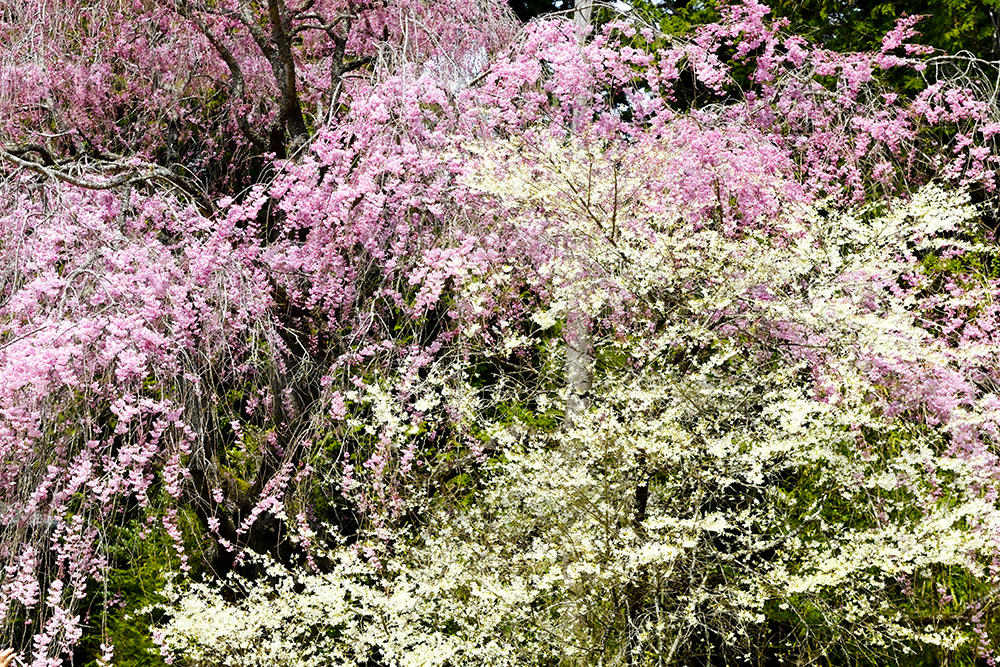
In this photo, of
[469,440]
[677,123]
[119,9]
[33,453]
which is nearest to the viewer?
[33,453]

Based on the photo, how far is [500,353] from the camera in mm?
4324

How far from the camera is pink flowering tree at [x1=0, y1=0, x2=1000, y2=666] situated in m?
3.67

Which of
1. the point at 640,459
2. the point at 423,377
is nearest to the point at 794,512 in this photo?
the point at 640,459

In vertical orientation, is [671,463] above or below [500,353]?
below

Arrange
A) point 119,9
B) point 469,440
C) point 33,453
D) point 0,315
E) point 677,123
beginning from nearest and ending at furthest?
point 33,453 < point 0,315 < point 469,440 < point 677,123 < point 119,9

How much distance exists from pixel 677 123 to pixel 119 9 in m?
2.95

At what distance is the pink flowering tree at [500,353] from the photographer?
3.67 meters

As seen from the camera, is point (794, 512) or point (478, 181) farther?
point (794, 512)

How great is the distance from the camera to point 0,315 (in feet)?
13.2

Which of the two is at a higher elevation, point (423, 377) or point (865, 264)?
point (865, 264)

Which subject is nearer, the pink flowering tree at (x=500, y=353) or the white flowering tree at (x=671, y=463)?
the white flowering tree at (x=671, y=463)

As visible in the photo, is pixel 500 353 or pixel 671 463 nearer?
pixel 671 463

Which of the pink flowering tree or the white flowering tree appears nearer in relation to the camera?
the white flowering tree

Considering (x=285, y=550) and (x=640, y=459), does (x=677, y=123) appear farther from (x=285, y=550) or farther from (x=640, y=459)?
(x=285, y=550)
